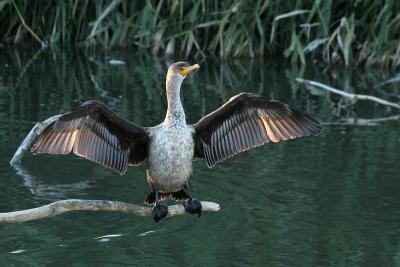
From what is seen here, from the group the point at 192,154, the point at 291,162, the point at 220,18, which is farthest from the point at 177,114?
the point at 220,18

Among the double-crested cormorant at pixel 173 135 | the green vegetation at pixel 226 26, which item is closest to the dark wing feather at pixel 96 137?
the double-crested cormorant at pixel 173 135

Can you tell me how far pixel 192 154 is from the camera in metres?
6.61

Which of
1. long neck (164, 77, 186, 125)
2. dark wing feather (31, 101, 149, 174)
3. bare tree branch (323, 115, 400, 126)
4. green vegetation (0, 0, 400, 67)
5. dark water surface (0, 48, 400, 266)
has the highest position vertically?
green vegetation (0, 0, 400, 67)

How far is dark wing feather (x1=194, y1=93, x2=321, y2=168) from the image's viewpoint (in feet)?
22.0

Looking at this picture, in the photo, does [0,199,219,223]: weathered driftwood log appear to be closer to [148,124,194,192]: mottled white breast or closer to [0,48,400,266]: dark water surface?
[148,124,194,192]: mottled white breast

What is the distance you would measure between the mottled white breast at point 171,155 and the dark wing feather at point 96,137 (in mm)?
169

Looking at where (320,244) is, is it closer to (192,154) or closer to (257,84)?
(192,154)

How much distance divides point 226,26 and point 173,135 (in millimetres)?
8720

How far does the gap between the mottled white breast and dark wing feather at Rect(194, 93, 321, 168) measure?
0.24 m

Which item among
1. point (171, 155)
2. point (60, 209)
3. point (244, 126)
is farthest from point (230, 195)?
point (60, 209)

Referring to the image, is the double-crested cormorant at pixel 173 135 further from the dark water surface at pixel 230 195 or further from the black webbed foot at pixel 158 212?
the dark water surface at pixel 230 195

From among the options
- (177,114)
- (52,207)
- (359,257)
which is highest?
(177,114)

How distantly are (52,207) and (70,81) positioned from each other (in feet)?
27.7

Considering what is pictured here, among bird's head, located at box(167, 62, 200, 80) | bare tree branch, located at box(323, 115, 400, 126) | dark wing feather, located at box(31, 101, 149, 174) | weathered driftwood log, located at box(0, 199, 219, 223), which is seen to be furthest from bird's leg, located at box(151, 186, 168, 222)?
bare tree branch, located at box(323, 115, 400, 126)
